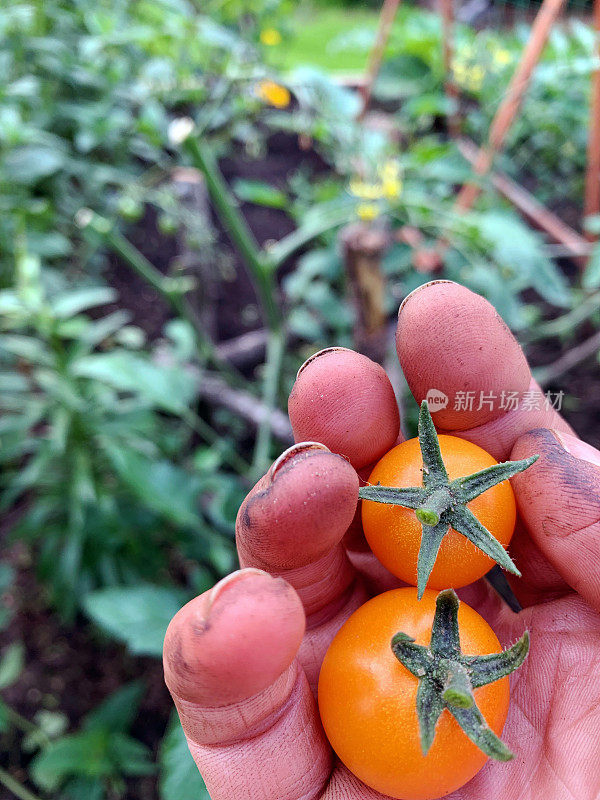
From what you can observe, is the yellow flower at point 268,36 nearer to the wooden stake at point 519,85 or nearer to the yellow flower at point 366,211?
the wooden stake at point 519,85

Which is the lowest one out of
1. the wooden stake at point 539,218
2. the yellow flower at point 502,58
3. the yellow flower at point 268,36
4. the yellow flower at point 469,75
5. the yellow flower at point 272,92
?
the wooden stake at point 539,218

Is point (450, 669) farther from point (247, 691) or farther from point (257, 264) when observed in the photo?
point (257, 264)

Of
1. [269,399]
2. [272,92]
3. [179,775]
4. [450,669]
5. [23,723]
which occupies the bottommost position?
[23,723]

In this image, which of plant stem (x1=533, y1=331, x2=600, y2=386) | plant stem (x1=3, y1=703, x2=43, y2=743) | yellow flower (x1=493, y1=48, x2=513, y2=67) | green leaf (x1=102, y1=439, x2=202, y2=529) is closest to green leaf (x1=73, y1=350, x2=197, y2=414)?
green leaf (x1=102, y1=439, x2=202, y2=529)

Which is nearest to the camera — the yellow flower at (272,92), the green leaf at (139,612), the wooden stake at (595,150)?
the green leaf at (139,612)

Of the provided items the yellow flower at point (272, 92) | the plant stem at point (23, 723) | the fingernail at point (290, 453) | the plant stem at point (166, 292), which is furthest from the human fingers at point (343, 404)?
the yellow flower at point (272, 92)

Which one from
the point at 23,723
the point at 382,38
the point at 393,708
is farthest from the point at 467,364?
the point at 382,38

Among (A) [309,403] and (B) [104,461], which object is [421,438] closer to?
(A) [309,403]
